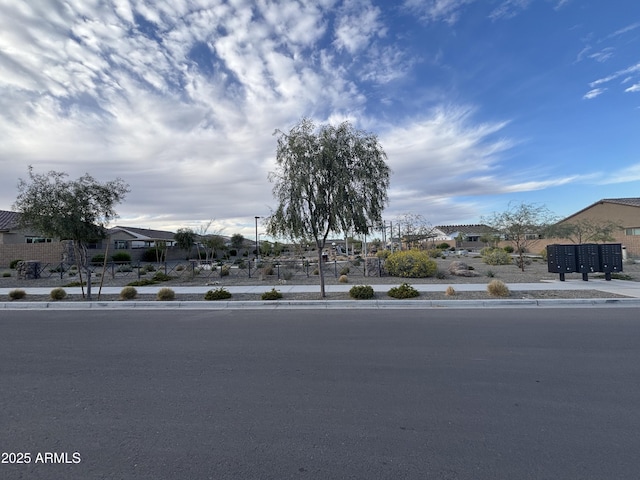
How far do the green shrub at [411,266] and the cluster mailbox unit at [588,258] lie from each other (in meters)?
5.15

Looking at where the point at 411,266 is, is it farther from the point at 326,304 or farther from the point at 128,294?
the point at 128,294

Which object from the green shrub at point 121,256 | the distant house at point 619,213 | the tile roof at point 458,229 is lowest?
the green shrub at point 121,256

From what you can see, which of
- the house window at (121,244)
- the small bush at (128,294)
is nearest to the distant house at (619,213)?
the small bush at (128,294)

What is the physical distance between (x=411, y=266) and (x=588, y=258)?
282 inches

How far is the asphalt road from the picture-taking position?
9.72 ft

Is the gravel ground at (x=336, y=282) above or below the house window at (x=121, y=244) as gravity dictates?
below

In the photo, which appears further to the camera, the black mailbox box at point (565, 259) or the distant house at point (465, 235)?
the distant house at point (465, 235)

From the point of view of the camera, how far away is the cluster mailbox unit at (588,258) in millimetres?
14773

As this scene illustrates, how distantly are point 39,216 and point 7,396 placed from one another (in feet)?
34.1

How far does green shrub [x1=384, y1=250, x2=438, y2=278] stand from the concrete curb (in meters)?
6.75

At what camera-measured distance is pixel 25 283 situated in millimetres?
18469

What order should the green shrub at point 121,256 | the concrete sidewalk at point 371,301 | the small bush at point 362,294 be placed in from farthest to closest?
the green shrub at point 121,256, the small bush at point 362,294, the concrete sidewalk at point 371,301

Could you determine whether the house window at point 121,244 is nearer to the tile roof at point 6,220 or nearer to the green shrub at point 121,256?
the green shrub at point 121,256

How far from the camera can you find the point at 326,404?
160 inches
